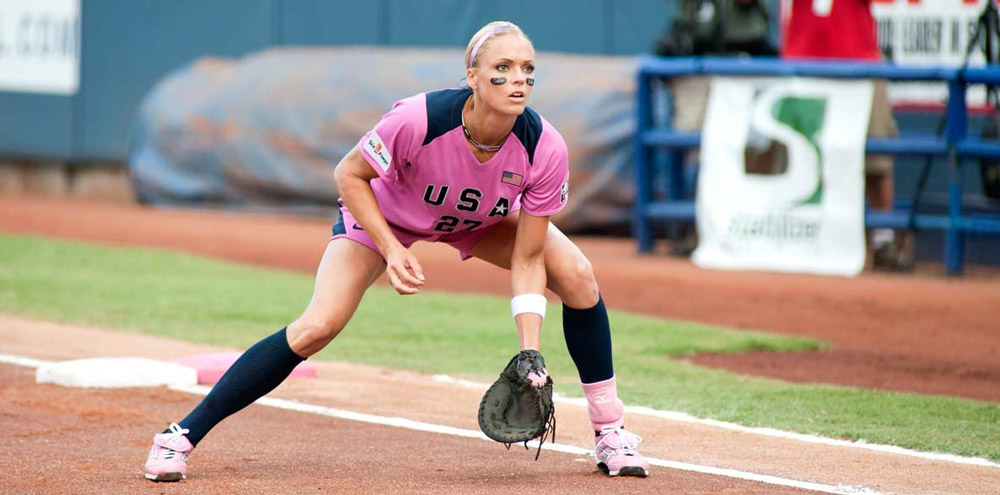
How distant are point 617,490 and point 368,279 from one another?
110cm

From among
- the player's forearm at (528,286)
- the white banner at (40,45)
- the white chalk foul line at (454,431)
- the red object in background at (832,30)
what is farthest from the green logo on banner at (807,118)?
the white banner at (40,45)

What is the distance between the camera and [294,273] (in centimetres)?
1202

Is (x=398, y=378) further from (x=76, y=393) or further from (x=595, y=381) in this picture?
(x=595, y=381)

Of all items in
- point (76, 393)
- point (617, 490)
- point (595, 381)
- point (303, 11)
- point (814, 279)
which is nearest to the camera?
point (617, 490)

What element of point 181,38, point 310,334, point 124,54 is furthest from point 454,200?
point 124,54

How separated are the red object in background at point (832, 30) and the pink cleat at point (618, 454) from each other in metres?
8.18

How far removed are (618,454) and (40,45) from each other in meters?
16.7

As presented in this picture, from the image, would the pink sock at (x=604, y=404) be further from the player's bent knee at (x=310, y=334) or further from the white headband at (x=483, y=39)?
the white headband at (x=483, y=39)

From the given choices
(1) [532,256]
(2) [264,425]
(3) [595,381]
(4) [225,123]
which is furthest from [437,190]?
(4) [225,123]

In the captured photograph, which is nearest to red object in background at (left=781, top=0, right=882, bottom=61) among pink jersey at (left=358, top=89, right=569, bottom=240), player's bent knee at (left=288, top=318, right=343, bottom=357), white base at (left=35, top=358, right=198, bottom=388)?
white base at (left=35, top=358, right=198, bottom=388)

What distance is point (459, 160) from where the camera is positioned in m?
4.63

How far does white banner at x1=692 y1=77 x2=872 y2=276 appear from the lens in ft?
38.0

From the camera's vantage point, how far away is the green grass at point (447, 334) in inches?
239

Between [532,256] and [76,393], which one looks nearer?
[532,256]
